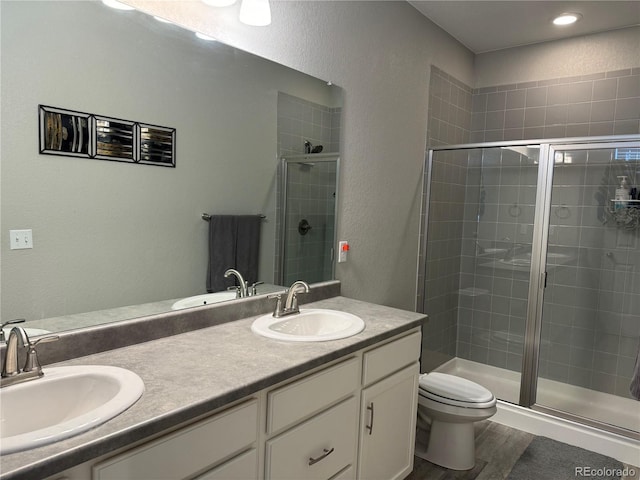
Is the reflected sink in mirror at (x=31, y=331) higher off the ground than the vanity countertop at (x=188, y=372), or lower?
higher

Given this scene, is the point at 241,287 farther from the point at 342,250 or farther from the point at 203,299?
the point at 342,250

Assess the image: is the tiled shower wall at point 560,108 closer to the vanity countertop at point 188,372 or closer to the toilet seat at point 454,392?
the toilet seat at point 454,392

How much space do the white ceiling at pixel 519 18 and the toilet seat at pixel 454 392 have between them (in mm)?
2281

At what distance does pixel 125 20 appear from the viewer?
1.47 metres

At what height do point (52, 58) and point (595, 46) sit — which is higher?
point (595, 46)

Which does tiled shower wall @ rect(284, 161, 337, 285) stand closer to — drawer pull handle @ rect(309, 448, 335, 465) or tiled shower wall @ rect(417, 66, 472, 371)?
drawer pull handle @ rect(309, 448, 335, 465)

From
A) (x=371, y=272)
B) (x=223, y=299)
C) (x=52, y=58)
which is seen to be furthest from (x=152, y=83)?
(x=371, y=272)

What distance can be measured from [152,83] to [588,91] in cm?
304

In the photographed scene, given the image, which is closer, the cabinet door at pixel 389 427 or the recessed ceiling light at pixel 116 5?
the recessed ceiling light at pixel 116 5

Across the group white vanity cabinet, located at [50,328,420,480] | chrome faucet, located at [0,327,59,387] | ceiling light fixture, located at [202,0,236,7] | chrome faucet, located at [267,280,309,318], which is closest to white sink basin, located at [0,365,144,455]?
chrome faucet, located at [0,327,59,387]

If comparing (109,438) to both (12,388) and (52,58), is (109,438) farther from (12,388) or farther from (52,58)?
(52,58)

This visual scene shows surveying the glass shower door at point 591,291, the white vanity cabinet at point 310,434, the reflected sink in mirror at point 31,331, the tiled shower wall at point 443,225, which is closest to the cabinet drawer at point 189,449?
the white vanity cabinet at point 310,434

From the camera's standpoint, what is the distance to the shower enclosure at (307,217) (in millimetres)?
2125

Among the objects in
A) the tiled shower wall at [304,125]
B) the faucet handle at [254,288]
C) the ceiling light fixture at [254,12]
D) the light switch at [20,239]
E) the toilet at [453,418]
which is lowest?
the toilet at [453,418]
